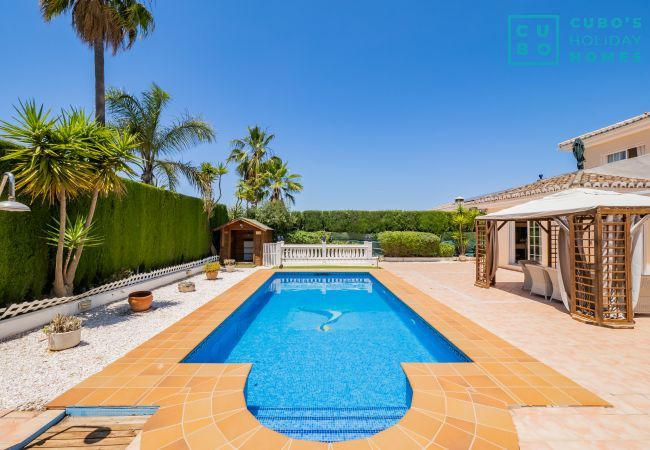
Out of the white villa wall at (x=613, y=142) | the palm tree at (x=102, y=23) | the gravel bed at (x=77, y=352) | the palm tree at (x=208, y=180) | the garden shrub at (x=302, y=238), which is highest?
the palm tree at (x=102, y=23)

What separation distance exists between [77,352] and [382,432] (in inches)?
201

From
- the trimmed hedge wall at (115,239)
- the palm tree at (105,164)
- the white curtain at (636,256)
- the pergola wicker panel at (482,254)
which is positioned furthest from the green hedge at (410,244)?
the palm tree at (105,164)

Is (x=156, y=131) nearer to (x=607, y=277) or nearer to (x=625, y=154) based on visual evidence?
(x=607, y=277)

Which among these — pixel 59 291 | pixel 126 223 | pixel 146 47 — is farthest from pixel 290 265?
pixel 146 47

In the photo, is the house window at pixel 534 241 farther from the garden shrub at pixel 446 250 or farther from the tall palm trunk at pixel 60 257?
the tall palm trunk at pixel 60 257

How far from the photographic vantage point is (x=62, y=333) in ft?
15.0

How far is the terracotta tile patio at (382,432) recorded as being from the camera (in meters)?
2.55

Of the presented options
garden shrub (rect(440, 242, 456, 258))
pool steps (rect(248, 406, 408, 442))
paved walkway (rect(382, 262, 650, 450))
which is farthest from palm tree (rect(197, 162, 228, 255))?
garden shrub (rect(440, 242, 456, 258))

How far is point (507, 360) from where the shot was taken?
417cm

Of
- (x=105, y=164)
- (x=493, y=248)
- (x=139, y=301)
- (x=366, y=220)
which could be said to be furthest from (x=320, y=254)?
(x=105, y=164)

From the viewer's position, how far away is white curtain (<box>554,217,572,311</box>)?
675 centimetres

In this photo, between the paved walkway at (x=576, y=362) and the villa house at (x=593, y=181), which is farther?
the villa house at (x=593, y=181)

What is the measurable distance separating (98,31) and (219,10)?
4.62 meters

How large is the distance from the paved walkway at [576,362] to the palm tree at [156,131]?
1295cm
